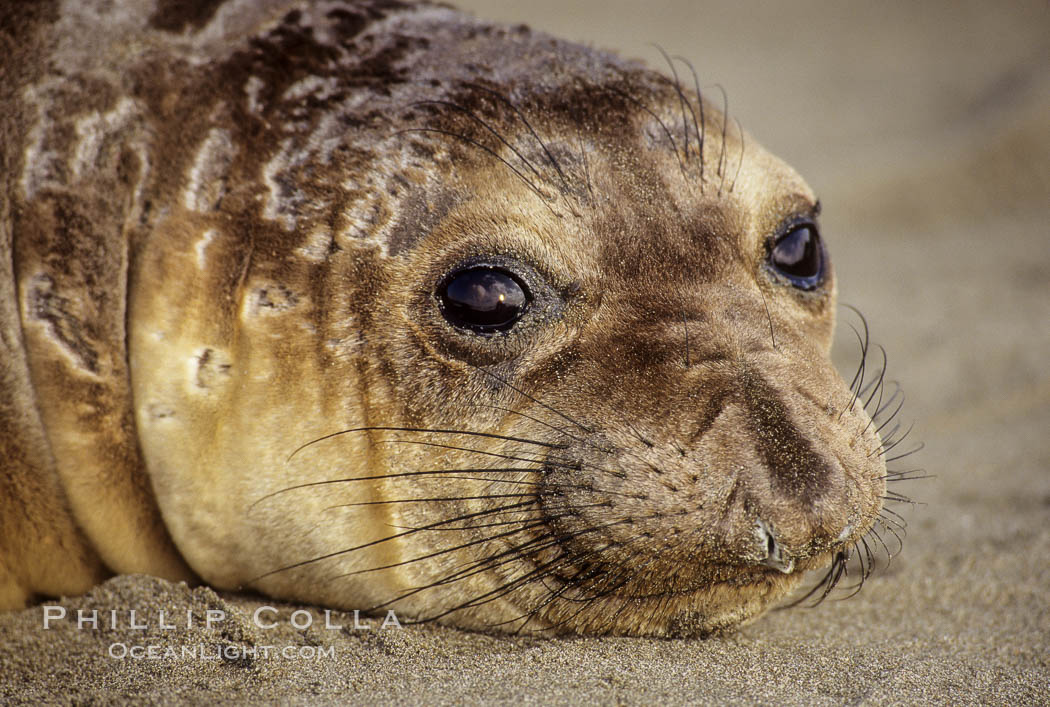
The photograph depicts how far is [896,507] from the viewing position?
162 inches

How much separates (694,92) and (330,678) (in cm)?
205

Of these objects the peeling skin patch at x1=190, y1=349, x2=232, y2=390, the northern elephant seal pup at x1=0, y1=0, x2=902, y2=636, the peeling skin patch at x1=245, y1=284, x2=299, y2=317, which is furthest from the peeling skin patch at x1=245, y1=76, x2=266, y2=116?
the peeling skin patch at x1=190, y1=349, x2=232, y2=390

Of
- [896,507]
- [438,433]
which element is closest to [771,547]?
[438,433]

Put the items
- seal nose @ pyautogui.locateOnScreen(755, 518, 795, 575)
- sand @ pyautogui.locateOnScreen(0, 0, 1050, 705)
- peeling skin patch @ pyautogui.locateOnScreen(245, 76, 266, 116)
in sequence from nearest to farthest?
seal nose @ pyautogui.locateOnScreen(755, 518, 795, 575)
sand @ pyautogui.locateOnScreen(0, 0, 1050, 705)
peeling skin patch @ pyautogui.locateOnScreen(245, 76, 266, 116)

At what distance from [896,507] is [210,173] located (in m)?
2.96

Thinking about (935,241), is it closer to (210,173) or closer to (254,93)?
(254,93)

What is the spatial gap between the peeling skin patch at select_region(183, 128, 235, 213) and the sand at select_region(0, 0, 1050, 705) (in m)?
1.06

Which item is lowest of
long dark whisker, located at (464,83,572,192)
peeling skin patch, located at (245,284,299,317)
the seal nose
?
the seal nose

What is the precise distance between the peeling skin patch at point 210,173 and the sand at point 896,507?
1058 millimetres

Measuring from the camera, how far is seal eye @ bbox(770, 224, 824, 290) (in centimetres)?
295

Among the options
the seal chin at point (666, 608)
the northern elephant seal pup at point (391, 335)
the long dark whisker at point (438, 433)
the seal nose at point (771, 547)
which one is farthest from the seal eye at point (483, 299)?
the seal nose at point (771, 547)

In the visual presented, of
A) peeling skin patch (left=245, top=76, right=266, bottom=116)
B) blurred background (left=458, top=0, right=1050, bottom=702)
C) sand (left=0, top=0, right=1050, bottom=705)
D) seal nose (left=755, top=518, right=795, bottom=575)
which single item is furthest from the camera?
blurred background (left=458, top=0, right=1050, bottom=702)

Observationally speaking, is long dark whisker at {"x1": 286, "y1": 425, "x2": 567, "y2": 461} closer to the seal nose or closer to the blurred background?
the seal nose

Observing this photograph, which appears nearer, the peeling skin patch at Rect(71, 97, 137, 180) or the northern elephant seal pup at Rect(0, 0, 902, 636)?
the northern elephant seal pup at Rect(0, 0, 902, 636)
